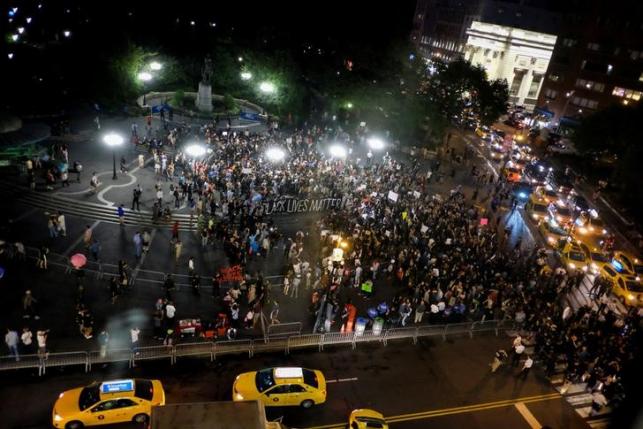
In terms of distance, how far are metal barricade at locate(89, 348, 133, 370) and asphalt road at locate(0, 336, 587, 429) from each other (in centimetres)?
34

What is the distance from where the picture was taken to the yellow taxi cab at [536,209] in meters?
33.9

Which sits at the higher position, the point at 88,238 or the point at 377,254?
the point at 88,238

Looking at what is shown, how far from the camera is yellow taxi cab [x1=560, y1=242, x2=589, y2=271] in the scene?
2736cm

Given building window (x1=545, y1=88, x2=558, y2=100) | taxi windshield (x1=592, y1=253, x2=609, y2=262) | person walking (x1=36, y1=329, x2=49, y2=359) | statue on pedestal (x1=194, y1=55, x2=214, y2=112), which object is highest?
building window (x1=545, y1=88, x2=558, y2=100)

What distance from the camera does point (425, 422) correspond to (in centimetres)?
1464

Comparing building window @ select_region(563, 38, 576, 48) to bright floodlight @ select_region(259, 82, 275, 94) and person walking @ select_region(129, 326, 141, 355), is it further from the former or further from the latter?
person walking @ select_region(129, 326, 141, 355)

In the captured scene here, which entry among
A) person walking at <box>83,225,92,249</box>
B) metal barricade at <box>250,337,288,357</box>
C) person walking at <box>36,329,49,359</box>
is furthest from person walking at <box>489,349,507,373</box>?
person walking at <box>83,225,92,249</box>

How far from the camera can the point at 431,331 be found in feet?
62.1

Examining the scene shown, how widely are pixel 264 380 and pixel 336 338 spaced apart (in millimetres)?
3974

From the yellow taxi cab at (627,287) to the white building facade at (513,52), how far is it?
236ft

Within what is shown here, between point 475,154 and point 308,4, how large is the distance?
114 feet

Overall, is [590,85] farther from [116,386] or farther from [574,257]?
[116,386]

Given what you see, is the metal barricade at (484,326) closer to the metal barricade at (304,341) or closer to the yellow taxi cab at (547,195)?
the metal barricade at (304,341)

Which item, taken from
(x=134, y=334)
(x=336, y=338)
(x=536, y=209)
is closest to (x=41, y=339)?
(x=134, y=334)
